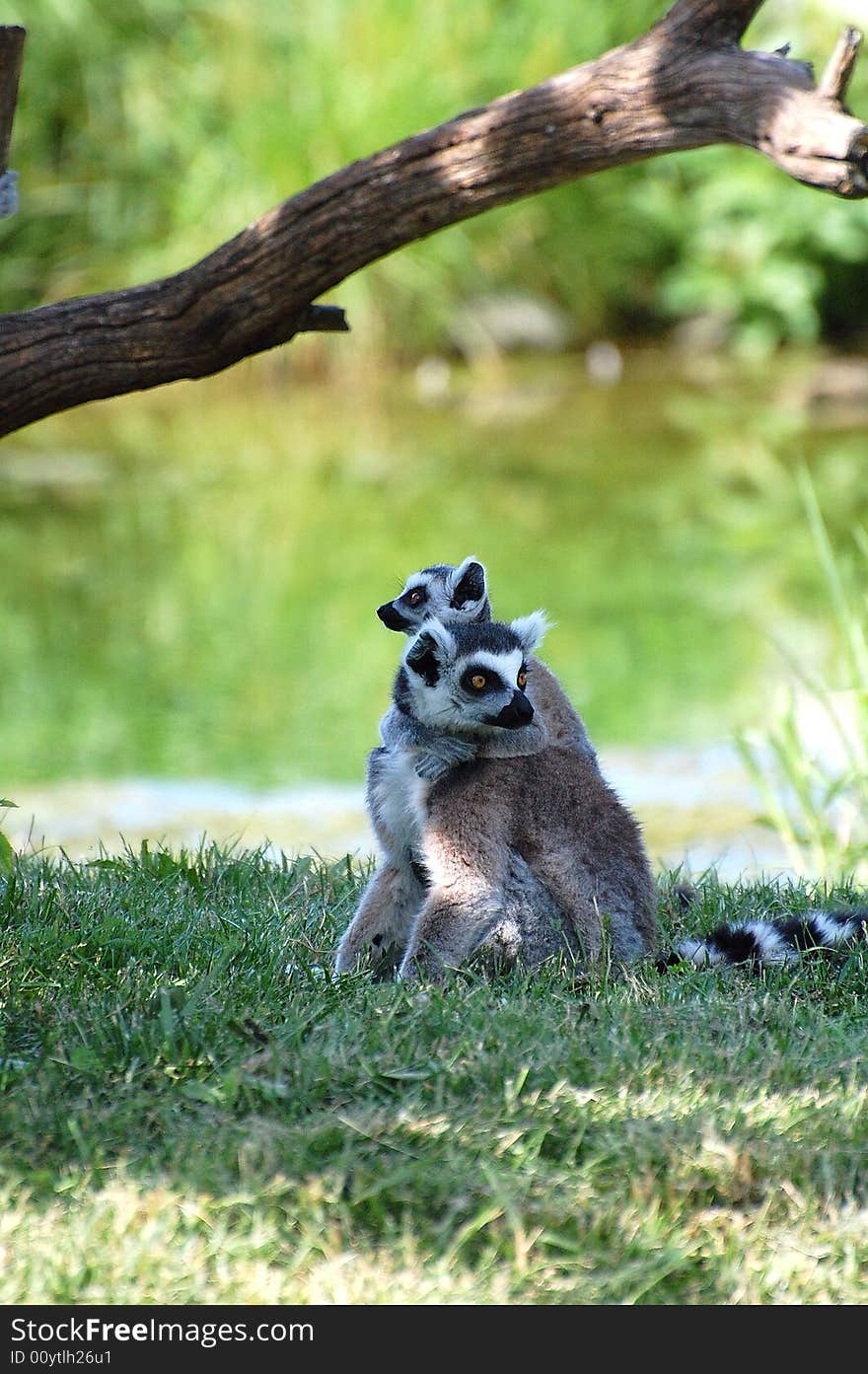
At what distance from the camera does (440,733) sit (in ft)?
10.5

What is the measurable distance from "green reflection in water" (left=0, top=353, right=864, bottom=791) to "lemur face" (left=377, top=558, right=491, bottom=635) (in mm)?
2650

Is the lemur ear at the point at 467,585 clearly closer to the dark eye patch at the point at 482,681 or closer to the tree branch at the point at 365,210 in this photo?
the dark eye patch at the point at 482,681

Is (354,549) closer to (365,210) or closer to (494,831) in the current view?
(365,210)


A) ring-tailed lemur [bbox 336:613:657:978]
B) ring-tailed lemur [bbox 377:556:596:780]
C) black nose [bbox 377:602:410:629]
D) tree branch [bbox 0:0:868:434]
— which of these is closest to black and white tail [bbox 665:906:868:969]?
ring-tailed lemur [bbox 336:613:657:978]

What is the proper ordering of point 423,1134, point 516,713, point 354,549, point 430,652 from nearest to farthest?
1. point 423,1134
2. point 516,713
3. point 430,652
4. point 354,549

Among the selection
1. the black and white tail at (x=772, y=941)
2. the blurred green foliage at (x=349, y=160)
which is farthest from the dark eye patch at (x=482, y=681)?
the blurred green foliage at (x=349, y=160)

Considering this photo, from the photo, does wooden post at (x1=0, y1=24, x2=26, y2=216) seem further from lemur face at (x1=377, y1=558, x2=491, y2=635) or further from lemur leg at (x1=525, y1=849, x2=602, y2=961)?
lemur leg at (x1=525, y1=849, x2=602, y2=961)

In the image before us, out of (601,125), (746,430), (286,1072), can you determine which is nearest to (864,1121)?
(286,1072)

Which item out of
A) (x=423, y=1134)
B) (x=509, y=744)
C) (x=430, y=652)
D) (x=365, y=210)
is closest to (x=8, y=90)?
(x=365, y=210)

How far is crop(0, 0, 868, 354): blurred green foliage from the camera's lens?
12.3 m

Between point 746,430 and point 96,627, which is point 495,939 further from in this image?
point 746,430

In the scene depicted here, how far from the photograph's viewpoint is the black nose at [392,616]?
11.4 ft

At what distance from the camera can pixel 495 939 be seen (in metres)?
3.14

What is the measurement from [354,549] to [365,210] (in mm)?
5203
